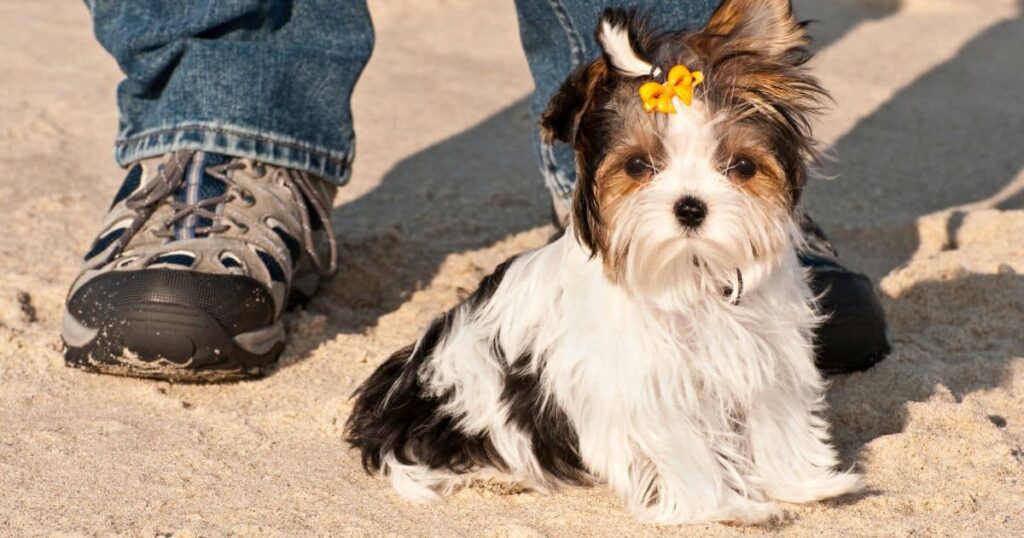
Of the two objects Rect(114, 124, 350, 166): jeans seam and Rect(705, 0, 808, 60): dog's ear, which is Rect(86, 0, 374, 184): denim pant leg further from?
Rect(705, 0, 808, 60): dog's ear

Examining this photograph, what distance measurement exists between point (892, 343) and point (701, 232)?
1.74 m

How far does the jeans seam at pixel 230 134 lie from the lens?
4.71 meters

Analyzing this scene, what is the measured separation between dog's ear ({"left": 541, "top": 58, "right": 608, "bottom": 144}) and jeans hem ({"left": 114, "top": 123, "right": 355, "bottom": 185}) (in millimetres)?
1727

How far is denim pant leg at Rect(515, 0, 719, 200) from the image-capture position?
4484 mm

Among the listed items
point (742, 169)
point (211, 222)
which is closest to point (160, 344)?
point (211, 222)

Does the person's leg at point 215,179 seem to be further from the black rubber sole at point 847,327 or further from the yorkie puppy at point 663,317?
the black rubber sole at point 847,327

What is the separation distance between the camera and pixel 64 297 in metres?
4.97

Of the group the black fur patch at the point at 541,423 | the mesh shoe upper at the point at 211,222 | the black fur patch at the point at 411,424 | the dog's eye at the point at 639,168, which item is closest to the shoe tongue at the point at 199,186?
the mesh shoe upper at the point at 211,222

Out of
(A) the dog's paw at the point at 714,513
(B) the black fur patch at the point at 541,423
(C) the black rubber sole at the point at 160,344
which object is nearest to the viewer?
(A) the dog's paw at the point at 714,513

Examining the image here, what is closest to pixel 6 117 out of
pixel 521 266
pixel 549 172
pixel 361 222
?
pixel 361 222

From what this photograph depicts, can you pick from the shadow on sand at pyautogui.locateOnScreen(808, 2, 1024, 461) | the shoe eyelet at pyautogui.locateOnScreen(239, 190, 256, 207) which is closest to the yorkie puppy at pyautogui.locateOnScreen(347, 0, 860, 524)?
the shadow on sand at pyautogui.locateOnScreen(808, 2, 1024, 461)

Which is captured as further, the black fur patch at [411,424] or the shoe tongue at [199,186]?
the shoe tongue at [199,186]

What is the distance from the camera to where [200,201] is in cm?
465

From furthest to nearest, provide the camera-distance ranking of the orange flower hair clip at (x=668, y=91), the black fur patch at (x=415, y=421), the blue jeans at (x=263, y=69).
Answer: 1. the blue jeans at (x=263, y=69)
2. the black fur patch at (x=415, y=421)
3. the orange flower hair clip at (x=668, y=91)
